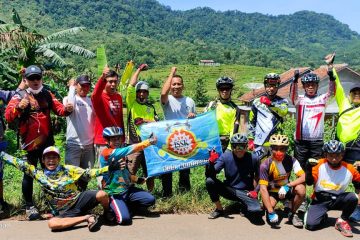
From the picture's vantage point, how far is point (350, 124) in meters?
6.17

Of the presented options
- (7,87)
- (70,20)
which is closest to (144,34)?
(70,20)

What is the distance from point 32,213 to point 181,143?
2.52 meters

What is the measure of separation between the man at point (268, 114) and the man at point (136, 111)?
173 centimetres

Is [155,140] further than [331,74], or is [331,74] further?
[331,74]

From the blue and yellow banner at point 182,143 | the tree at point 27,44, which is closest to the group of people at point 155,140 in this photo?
the blue and yellow banner at point 182,143

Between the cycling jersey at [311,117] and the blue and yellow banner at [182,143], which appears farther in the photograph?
the blue and yellow banner at [182,143]

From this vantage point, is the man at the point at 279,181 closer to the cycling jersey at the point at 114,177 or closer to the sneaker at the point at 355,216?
the sneaker at the point at 355,216

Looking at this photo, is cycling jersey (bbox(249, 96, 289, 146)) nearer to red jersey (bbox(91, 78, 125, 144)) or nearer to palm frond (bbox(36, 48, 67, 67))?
red jersey (bbox(91, 78, 125, 144))

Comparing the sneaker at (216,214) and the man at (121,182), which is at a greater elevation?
the man at (121,182)

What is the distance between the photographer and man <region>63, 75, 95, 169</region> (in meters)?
6.15

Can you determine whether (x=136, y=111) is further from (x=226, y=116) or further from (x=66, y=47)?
(x=66, y=47)

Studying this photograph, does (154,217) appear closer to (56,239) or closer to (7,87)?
(56,239)

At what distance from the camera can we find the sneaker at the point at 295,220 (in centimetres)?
569

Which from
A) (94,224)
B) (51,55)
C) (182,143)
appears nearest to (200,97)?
(51,55)
